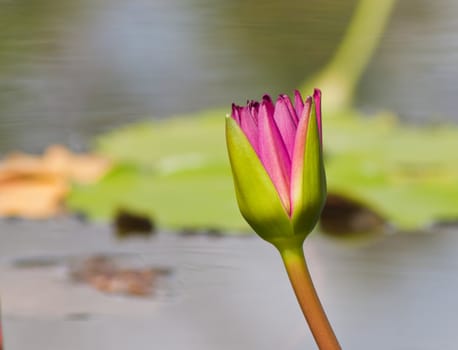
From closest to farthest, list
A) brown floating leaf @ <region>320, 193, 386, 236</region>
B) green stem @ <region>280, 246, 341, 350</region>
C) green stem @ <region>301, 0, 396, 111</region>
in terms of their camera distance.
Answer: green stem @ <region>280, 246, 341, 350</region>
brown floating leaf @ <region>320, 193, 386, 236</region>
green stem @ <region>301, 0, 396, 111</region>

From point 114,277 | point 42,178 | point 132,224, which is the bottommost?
point 114,277

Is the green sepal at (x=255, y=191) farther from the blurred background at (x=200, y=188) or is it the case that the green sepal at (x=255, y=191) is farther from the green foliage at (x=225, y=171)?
the green foliage at (x=225, y=171)

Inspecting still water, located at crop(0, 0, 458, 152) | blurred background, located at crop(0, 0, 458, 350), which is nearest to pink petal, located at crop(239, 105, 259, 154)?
blurred background, located at crop(0, 0, 458, 350)

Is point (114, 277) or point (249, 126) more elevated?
point (114, 277)

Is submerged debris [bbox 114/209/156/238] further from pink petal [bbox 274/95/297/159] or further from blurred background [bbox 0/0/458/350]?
pink petal [bbox 274/95/297/159]

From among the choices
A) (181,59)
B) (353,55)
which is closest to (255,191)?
(353,55)

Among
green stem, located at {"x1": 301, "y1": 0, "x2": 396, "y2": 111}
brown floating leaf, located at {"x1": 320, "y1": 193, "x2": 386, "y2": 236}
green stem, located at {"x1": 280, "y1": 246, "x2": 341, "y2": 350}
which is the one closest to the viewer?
green stem, located at {"x1": 280, "y1": 246, "x2": 341, "y2": 350}

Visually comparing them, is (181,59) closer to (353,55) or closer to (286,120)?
(353,55)

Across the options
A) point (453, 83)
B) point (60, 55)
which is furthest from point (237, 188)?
point (60, 55)
